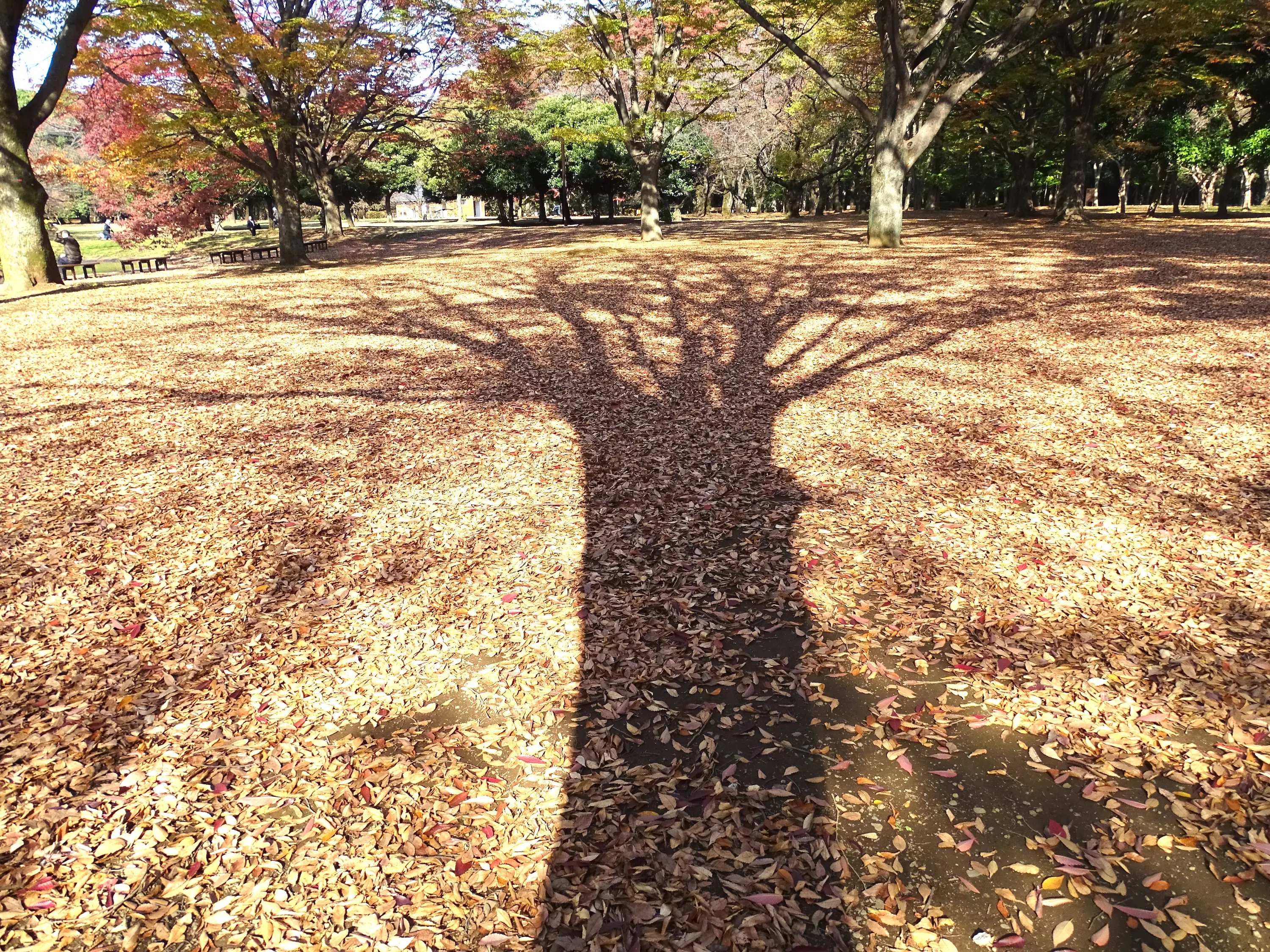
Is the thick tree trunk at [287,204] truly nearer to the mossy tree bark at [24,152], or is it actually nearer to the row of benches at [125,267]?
the row of benches at [125,267]

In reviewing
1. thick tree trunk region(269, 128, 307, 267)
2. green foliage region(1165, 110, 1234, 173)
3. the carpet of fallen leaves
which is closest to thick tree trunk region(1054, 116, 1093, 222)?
green foliage region(1165, 110, 1234, 173)

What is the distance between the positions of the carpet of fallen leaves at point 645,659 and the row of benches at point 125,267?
1586cm

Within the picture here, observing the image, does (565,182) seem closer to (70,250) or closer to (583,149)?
(583,149)

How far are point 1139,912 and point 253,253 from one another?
32.1 meters

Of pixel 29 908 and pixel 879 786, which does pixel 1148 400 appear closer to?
pixel 879 786

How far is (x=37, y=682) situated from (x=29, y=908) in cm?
162

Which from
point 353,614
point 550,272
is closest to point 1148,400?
point 353,614

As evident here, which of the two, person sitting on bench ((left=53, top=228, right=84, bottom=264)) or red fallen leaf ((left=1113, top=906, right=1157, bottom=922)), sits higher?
person sitting on bench ((left=53, top=228, right=84, bottom=264))

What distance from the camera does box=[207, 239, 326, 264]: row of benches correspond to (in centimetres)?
2647

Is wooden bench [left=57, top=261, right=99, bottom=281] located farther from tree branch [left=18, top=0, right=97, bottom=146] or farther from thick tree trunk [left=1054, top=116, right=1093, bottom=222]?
thick tree trunk [left=1054, top=116, right=1093, bottom=222]

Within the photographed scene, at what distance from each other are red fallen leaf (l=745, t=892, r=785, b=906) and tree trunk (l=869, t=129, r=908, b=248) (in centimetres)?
2040

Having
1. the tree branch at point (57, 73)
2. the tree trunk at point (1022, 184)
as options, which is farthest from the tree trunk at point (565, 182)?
the tree branch at point (57, 73)

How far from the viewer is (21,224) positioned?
15.8 m

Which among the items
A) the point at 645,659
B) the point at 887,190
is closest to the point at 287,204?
the point at 887,190
